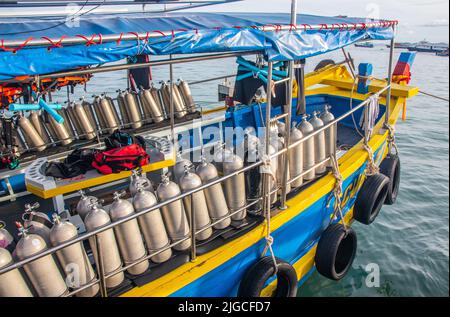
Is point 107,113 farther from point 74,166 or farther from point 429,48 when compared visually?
point 429,48

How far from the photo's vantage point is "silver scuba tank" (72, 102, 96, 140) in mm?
5926

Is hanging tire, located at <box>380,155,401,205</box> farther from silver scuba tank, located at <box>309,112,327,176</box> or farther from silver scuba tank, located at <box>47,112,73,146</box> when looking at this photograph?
silver scuba tank, located at <box>47,112,73,146</box>

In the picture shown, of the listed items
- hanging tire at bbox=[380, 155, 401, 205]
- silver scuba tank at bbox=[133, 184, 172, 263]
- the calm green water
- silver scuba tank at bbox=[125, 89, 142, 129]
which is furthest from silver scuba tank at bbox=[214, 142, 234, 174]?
hanging tire at bbox=[380, 155, 401, 205]

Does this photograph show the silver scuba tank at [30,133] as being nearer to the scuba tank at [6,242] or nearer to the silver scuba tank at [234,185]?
the scuba tank at [6,242]

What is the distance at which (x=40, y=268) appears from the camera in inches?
104

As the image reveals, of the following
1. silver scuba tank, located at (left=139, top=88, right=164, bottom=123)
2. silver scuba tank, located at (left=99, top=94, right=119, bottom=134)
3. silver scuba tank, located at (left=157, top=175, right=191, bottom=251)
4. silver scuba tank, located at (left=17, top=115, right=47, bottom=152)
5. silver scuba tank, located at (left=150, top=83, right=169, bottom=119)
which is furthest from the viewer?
silver scuba tank, located at (left=150, top=83, right=169, bottom=119)

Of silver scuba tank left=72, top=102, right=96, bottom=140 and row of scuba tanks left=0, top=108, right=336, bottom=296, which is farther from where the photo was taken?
silver scuba tank left=72, top=102, right=96, bottom=140

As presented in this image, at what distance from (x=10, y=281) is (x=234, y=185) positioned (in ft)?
6.86

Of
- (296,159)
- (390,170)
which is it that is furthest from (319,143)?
(390,170)

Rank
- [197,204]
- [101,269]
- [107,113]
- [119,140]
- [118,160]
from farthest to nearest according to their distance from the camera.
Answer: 1. [107,113]
2. [119,140]
3. [118,160]
4. [197,204]
5. [101,269]

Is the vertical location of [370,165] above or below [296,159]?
below

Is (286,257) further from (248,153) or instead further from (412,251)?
(412,251)
